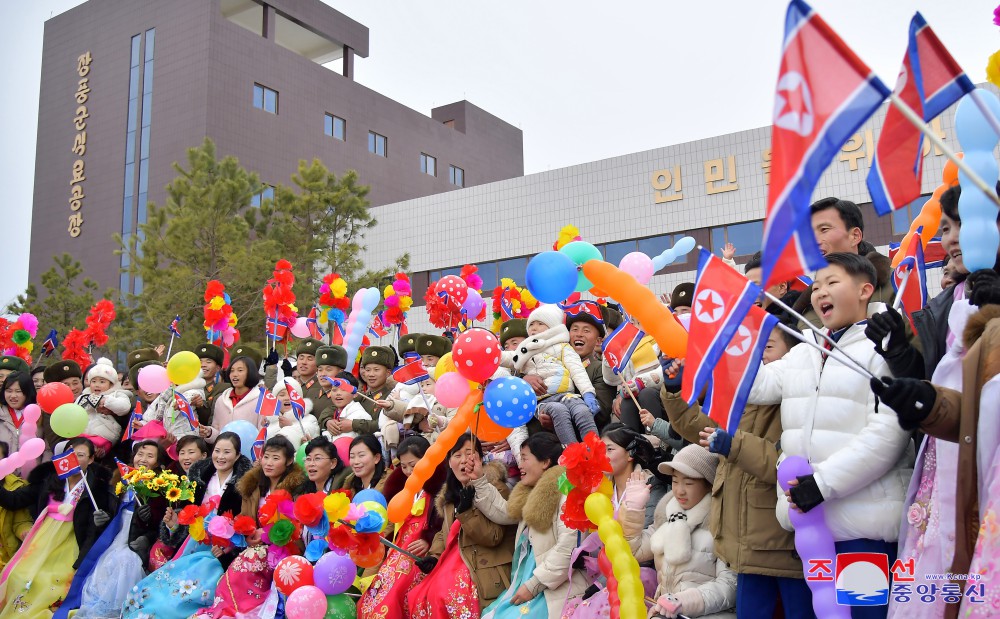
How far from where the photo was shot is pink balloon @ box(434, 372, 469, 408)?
495cm

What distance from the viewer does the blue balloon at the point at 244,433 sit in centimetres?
638

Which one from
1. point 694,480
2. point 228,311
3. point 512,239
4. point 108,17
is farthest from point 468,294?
point 108,17

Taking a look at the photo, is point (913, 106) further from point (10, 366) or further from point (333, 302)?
point (10, 366)

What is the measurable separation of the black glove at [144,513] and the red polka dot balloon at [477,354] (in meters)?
3.10

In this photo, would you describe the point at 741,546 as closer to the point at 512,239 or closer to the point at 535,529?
the point at 535,529

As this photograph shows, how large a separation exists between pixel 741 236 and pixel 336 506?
52.4 ft

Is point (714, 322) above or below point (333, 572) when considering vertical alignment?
above

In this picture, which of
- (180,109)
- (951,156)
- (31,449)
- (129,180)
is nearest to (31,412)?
(31,449)

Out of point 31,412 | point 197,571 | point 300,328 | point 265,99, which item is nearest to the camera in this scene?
point 197,571

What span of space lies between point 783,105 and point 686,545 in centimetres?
219

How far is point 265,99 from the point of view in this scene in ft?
94.0

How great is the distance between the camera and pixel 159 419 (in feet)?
23.7

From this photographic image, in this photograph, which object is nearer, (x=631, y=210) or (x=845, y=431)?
(x=845, y=431)

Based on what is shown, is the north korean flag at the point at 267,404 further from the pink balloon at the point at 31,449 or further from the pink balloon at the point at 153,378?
the pink balloon at the point at 31,449
